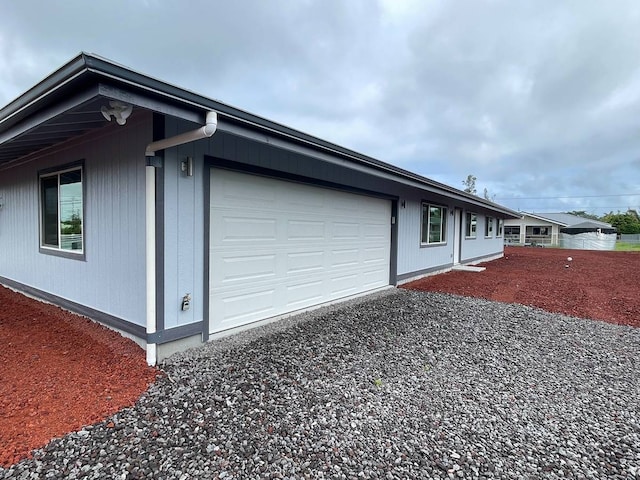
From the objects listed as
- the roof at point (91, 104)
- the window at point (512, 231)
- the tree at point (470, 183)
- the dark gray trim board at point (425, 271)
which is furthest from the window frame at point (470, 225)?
the tree at point (470, 183)

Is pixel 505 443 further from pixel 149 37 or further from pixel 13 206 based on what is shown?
pixel 149 37

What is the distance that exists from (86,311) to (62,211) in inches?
66.4

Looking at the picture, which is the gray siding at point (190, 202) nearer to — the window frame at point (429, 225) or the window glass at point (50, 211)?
the window glass at point (50, 211)

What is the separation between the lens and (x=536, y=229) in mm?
34656

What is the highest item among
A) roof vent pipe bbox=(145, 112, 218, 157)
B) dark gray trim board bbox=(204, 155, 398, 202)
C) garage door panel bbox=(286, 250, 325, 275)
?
roof vent pipe bbox=(145, 112, 218, 157)

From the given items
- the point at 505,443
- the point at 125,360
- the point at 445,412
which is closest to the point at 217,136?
the point at 125,360

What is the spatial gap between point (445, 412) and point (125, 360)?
3.16 m

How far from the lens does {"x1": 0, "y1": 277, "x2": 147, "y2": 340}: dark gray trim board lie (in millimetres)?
3779

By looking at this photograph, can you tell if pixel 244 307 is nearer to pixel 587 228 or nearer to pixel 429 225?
pixel 429 225

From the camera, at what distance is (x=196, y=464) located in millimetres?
2037

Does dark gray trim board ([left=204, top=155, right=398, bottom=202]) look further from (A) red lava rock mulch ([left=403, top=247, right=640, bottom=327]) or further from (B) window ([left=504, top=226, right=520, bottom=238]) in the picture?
(B) window ([left=504, top=226, right=520, bottom=238])

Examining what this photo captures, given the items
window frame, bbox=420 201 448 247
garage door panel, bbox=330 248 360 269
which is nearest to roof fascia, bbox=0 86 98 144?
garage door panel, bbox=330 248 360 269

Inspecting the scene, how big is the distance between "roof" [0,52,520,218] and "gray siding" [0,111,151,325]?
0.99 ft

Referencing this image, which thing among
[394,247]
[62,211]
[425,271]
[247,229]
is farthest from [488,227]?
[62,211]
